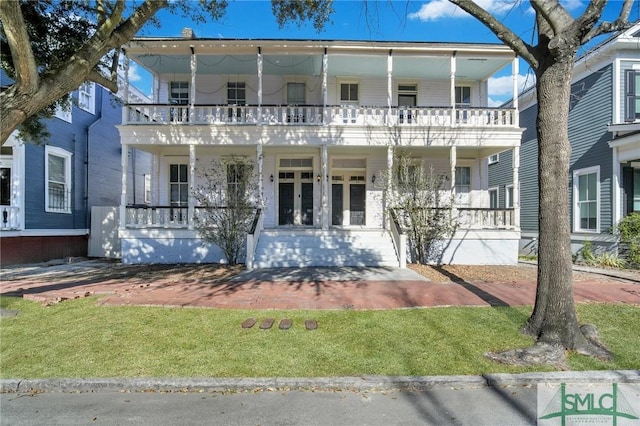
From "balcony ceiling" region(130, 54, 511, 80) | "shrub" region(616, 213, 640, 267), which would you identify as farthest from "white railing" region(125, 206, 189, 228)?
"shrub" region(616, 213, 640, 267)

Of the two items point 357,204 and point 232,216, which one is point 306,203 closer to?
point 357,204

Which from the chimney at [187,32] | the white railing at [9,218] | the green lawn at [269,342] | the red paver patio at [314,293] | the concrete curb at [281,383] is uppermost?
the chimney at [187,32]

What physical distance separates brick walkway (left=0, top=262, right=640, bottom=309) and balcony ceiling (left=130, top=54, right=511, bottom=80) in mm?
8836

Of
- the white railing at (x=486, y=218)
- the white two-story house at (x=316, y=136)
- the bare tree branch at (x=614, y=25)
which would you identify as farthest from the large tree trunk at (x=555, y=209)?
the white railing at (x=486, y=218)

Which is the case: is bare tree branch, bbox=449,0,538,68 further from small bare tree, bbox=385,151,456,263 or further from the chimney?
the chimney

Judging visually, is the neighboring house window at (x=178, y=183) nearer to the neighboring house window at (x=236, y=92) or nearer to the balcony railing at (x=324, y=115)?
the balcony railing at (x=324, y=115)

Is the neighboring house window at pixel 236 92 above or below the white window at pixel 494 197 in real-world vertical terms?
above

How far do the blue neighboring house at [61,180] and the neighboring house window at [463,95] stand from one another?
13285 mm

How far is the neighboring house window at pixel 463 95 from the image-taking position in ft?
54.9

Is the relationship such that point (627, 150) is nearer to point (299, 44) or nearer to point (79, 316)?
point (299, 44)

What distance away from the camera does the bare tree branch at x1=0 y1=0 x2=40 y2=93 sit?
5.54m

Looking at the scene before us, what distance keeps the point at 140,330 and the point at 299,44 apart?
11373 millimetres

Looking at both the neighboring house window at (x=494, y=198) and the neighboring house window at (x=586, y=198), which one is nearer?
the neighboring house window at (x=586, y=198)

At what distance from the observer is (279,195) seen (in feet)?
53.0
